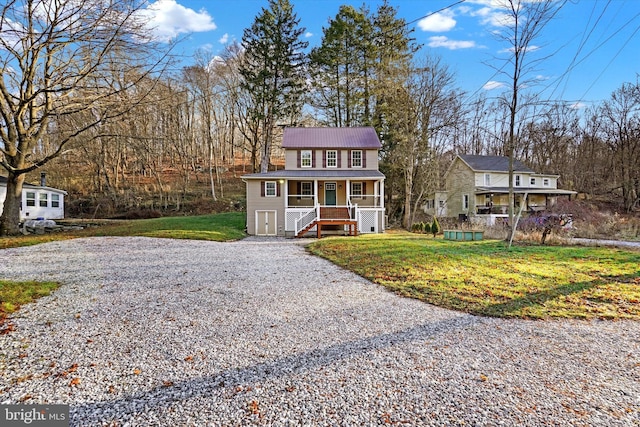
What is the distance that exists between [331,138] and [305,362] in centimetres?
2059

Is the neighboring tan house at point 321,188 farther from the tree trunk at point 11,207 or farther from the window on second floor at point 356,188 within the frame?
the tree trunk at point 11,207

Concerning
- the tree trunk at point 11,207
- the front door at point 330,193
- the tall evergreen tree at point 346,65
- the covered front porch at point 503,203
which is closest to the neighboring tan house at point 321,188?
the front door at point 330,193

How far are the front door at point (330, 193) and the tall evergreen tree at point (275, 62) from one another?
34.2 ft

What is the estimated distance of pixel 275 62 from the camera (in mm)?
27953

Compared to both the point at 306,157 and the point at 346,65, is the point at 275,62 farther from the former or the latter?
the point at 306,157

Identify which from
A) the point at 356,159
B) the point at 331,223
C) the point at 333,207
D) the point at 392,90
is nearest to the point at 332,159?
the point at 356,159

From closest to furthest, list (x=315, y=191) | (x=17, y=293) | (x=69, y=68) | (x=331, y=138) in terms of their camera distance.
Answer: (x=17, y=293) < (x=69, y=68) < (x=315, y=191) < (x=331, y=138)

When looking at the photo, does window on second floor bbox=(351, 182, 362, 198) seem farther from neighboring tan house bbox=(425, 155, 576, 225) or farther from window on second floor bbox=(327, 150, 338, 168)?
neighboring tan house bbox=(425, 155, 576, 225)

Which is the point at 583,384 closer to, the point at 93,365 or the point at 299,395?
the point at 299,395

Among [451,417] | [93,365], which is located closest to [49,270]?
[93,365]

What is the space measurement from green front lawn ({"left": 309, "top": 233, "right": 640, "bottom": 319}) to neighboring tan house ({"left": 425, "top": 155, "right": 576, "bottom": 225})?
1808cm

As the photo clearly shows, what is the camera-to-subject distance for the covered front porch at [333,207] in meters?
18.4

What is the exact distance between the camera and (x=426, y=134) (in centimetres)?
2536

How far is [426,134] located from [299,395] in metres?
25.2
